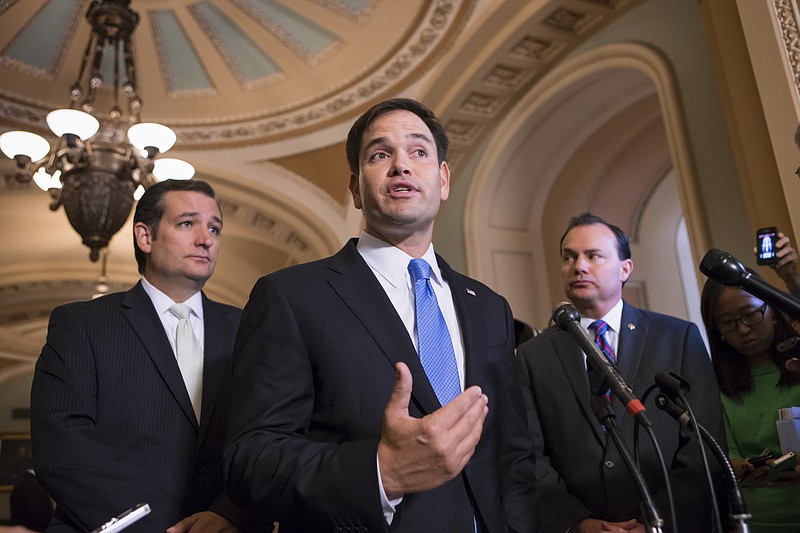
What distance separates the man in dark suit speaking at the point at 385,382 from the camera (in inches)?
45.4

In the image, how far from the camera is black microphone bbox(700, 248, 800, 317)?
1355 millimetres

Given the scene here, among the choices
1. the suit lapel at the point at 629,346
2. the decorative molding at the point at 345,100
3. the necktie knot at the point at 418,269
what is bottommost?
the suit lapel at the point at 629,346

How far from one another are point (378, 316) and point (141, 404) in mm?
783

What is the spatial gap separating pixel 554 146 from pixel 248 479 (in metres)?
5.64

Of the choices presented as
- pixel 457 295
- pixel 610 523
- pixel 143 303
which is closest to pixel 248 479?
pixel 457 295

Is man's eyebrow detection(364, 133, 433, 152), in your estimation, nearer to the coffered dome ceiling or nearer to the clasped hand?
the clasped hand

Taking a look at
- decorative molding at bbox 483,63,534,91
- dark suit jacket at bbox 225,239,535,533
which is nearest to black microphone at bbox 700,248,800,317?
dark suit jacket at bbox 225,239,535,533

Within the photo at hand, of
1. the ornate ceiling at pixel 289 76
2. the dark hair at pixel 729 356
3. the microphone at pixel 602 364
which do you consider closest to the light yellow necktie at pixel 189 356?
the microphone at pixel 602 364


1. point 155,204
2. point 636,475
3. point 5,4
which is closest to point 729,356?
point 636,475

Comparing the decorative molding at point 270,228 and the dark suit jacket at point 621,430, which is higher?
the decorative molding at point 270,228

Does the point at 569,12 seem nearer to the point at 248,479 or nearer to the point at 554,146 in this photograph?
the point at 554,146

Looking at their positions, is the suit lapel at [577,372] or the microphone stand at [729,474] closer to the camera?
the microphone stand at [729,474]

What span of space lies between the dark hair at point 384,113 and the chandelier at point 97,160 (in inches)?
137

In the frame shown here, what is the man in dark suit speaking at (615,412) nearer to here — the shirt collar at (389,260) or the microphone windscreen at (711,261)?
the microphone windscreen at (711,261)
